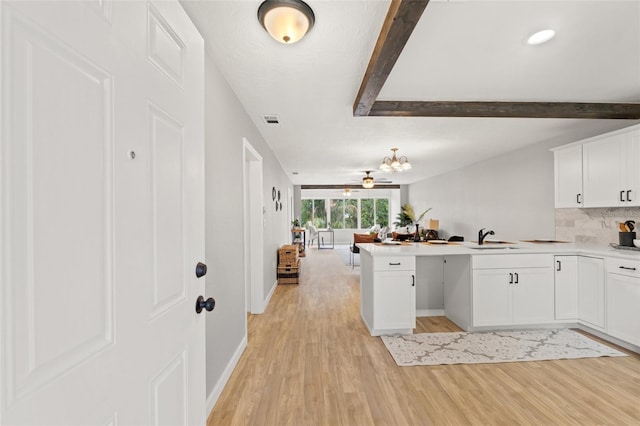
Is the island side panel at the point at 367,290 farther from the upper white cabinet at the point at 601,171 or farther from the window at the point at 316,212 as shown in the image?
the window at the point at 316,212

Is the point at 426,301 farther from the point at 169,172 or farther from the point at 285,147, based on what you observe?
the point at 169,172

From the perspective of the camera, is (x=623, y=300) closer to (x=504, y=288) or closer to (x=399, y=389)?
(x=504, y=288)

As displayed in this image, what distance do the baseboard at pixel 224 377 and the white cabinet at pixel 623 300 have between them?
361cm

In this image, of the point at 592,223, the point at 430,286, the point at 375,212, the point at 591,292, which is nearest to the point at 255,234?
the point at 430,286

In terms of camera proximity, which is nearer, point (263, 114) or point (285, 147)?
point (263, 114)

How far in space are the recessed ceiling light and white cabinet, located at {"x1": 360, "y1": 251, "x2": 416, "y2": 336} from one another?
2072 mm

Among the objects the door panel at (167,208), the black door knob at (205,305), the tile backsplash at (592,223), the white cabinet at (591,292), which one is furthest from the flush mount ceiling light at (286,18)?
the tile backsplash at (592,223)

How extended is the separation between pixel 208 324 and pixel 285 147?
3.33 meters

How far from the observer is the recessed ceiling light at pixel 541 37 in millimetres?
1813

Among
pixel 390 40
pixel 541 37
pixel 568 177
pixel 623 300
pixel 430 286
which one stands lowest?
pixel 430 286

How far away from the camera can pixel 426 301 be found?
3.68m

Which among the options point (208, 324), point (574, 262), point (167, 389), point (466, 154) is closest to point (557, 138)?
point (466, 154)

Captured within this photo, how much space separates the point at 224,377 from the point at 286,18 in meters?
2.43

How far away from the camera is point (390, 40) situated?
1.64m
